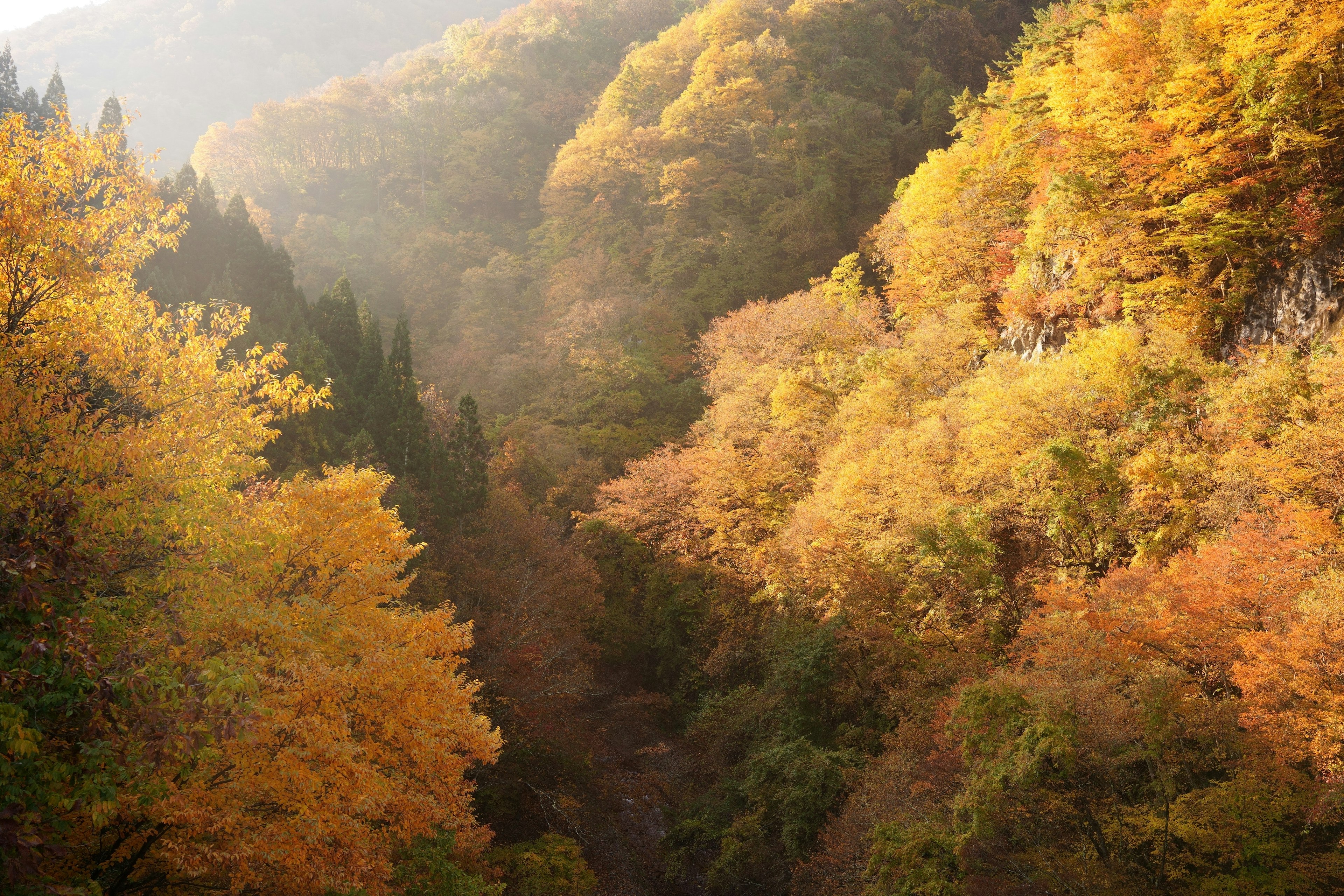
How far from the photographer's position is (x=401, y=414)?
2591 cm

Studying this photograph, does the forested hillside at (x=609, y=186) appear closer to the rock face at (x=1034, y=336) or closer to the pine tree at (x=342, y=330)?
the pine tree at (x=342, y=330)

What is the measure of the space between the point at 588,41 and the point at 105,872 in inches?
2822

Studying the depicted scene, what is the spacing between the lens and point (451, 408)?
1436 inches

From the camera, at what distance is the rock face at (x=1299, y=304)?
14.7 meters

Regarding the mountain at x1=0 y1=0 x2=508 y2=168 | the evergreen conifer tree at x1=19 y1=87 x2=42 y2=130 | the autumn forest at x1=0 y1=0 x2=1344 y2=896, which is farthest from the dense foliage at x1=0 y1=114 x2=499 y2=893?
the mountain at x1=0 y1=0 x2=508 y2=168

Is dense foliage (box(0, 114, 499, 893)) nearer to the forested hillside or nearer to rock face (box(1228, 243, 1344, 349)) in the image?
rock face (box(1228, 243, 1344, 349))

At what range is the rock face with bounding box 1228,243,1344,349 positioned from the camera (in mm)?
14656

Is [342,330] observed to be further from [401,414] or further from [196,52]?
[196,52]

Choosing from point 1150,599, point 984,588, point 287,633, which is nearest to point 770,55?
point 984,588

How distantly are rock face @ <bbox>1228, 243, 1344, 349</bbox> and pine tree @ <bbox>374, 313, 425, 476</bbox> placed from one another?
22.9 metres

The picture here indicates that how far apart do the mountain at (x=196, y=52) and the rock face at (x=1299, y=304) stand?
81.5 meters

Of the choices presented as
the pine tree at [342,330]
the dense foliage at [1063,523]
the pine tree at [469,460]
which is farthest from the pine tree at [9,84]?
the dense foliage at [1063,523]

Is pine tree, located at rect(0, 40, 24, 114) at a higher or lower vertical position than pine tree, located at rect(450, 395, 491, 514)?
higher

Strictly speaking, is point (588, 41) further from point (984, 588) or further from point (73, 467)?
point (73, 467)
